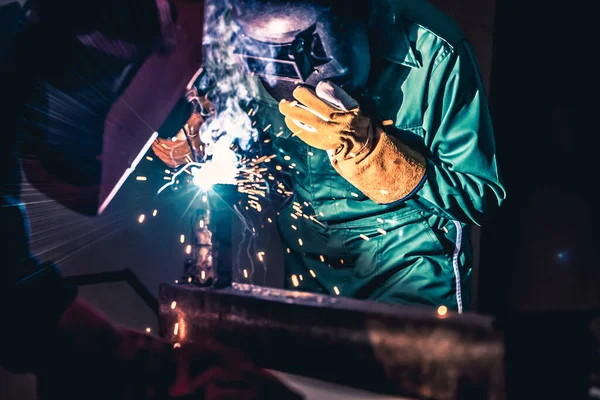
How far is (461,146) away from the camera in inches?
67.1

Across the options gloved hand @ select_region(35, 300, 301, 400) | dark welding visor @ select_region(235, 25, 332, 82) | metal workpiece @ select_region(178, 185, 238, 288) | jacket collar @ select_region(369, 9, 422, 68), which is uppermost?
jacket collar @ select_region(369, 9, 422, 68)

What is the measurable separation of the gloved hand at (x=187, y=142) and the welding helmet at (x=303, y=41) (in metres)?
0.43

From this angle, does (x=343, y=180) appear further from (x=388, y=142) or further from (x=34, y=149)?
(x=34, y=149)

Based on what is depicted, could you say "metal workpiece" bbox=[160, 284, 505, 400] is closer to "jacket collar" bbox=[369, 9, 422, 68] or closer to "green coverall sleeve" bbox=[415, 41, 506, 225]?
"green coverall sleeve" bbox=[415, 41, 506, 225]

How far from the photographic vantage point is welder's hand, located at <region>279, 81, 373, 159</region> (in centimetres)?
166

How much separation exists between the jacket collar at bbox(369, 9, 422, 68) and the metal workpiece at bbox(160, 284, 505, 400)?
1056 mm

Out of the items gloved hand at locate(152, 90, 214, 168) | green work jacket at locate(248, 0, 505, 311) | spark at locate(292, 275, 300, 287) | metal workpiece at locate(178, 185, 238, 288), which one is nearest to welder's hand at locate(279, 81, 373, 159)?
green work jacket at locate(248, 0, 505, 311)

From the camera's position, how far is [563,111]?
2777 millimetres

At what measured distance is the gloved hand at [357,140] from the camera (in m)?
1.67

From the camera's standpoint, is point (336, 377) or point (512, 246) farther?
point (512, 246)

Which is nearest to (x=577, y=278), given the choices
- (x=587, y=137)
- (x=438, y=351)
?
(x=587, y=137)

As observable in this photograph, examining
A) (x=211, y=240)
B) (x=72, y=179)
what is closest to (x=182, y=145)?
(x=72, y=179)

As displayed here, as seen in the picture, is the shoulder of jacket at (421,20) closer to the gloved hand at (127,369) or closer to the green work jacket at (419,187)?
the green work jacket at (419,187)

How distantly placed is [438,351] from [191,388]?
0.70 metres
